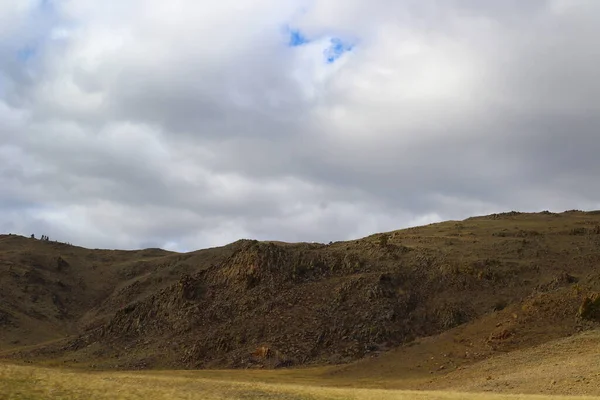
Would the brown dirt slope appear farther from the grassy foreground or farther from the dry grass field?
the grassy foreground

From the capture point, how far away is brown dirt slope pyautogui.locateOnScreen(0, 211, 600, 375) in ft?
123

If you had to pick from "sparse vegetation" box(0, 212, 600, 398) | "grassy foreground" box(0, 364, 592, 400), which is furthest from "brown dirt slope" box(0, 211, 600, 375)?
"grassy foreground" box(0, 364, 592, 400)

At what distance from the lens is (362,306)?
47656 millimetres

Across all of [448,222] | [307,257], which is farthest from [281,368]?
[448,222]

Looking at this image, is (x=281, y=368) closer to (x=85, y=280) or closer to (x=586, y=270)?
(x=586, y=270)

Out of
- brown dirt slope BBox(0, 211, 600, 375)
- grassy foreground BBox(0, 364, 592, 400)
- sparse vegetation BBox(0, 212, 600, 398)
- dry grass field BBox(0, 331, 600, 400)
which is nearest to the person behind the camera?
grassy foreground BBox(0, 364, 592, 400)

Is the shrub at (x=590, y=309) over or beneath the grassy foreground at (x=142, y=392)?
over

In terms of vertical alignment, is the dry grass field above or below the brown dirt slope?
below

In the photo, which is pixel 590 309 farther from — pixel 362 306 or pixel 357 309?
pixel 357 309

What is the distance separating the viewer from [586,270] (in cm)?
5062

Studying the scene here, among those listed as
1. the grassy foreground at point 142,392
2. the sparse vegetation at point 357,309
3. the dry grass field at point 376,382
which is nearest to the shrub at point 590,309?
the sparse vegetation at point 357,309

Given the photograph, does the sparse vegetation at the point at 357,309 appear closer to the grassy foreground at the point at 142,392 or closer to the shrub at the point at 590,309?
the shrub at the point at 590,309

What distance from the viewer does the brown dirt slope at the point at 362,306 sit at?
123ft

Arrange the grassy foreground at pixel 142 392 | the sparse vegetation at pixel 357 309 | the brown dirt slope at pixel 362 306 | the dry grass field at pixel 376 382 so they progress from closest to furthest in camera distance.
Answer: the grassy foreground at pixel 142 392 → the dry grass field at pixel 376 382 → the sparse vegetation at pixel 357 309 → the brown dirt slope at pixel 362 306
